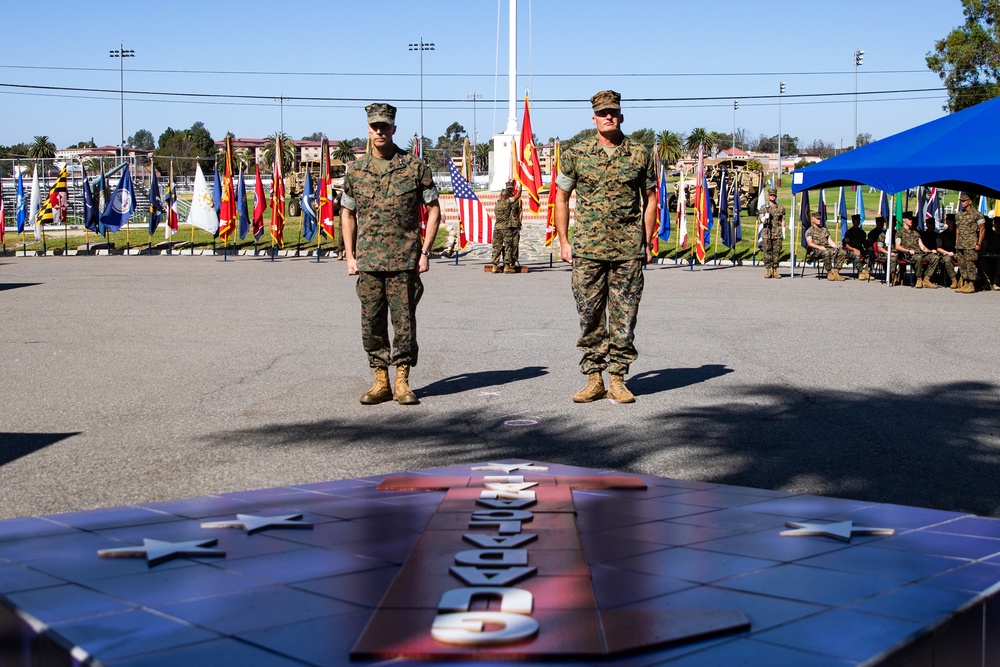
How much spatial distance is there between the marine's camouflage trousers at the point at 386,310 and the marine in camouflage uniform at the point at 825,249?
16534 mm

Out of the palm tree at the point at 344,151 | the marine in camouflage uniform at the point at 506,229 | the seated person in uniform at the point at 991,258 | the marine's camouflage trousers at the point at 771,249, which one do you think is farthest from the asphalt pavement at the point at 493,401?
the palm tree at the point at 344,151

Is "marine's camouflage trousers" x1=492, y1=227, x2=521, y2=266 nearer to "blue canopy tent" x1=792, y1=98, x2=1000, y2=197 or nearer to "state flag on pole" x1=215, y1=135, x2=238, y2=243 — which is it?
"blue canopy tent" x1=792, y1=98, x2=1000, y2=197

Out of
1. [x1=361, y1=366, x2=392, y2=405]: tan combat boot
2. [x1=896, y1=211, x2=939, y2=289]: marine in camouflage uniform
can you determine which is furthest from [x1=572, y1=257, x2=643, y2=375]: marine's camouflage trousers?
[x1=896, y1=211, x2=939, y2=289]: marine in camouflage uniform

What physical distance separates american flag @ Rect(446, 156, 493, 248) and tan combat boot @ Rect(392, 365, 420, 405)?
16.7 meters

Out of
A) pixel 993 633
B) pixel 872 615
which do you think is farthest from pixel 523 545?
pixel 993 633

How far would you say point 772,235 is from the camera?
23.7 m

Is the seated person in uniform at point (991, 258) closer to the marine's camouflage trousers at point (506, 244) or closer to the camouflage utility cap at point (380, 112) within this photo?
the marine's camouflage trousers at point (506, 244)

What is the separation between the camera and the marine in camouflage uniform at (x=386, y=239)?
26.0 ft

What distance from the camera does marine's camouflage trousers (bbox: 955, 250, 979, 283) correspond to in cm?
1961

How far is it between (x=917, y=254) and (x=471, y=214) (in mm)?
9829

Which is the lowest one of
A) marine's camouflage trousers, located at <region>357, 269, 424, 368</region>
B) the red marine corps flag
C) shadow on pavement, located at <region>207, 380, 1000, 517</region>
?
shadow on pavement, located at <region>207, 380, 1000, 517</region>

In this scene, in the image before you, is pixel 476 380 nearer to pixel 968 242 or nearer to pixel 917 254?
pixel 968 242

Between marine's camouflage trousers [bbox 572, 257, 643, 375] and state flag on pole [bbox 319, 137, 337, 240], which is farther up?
state flag on pole [bbox 319, 137, 337, 240]

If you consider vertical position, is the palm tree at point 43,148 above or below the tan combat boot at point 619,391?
above
